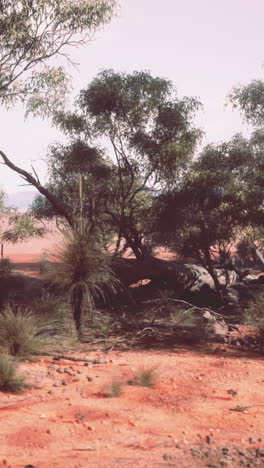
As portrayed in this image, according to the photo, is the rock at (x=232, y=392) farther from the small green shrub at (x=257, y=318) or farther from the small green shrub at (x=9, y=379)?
the small green shrub at (x=257, y=318)

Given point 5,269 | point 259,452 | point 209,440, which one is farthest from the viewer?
point 5,269

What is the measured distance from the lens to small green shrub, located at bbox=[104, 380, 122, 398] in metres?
5.92

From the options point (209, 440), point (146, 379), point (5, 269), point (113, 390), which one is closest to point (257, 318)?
point (146, 379)

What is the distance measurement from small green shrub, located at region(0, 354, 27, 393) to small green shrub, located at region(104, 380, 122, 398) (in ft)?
3.54

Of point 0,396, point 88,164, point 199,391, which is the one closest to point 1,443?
point 0,396

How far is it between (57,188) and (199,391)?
14821 mm

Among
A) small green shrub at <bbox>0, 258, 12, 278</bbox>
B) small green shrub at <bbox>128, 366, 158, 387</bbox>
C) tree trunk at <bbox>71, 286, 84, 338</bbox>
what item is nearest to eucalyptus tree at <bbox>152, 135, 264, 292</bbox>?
small green shrub at <bbox>0, 258, 12, 278</bbox>

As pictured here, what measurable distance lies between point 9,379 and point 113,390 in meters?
1.32

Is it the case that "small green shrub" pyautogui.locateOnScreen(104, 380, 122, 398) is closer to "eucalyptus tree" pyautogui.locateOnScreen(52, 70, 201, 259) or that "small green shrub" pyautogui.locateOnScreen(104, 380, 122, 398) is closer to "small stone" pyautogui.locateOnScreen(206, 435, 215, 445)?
"small stone" pyautogui.locateOnScreen(206, 435, 215, 445)

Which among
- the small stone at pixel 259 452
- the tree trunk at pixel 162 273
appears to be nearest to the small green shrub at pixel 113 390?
the small stone at pixel 259 452

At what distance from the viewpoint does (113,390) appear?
5938 millimetres

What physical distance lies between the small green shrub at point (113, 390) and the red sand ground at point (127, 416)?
0.08 m

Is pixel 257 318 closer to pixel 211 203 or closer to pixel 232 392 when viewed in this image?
pixel 232 392

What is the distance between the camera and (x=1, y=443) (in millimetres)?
4457
